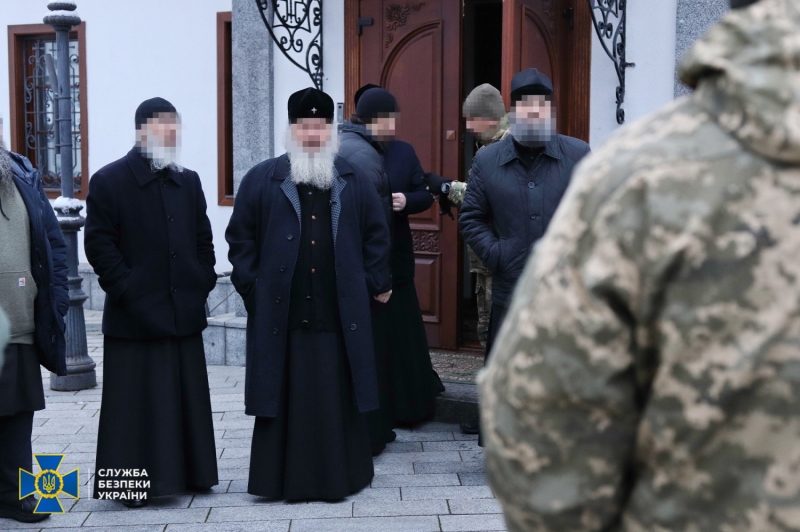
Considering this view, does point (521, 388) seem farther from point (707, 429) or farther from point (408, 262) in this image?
point (408, 262)

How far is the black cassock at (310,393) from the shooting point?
5.02m

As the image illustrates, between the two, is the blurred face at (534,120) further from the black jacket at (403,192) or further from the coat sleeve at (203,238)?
the coat sleeve at (203,238)

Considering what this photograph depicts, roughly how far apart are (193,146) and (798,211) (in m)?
9.44

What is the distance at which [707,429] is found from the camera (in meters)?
1.42

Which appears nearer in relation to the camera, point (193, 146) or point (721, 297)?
point (721, 297)

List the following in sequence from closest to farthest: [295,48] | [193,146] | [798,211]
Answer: [798,211], [295,48], [193,146]

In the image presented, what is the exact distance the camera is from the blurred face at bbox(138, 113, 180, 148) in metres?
4.97

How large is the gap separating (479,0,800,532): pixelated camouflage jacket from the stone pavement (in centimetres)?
330

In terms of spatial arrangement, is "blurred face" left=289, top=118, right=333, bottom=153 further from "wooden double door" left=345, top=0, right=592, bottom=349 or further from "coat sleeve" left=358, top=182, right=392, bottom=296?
"wooden double door" left=345, top=0, right=592, bottom=349

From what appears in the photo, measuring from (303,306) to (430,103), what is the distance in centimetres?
301


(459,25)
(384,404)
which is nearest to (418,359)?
(384,404)

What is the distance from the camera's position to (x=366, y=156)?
226 inches

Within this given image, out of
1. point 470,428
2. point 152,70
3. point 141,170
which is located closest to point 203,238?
point 141,170

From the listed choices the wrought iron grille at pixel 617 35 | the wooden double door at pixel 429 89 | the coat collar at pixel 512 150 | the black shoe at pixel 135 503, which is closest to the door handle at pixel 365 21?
the wooden double door at pixel 429 89
